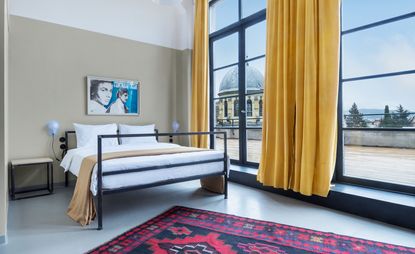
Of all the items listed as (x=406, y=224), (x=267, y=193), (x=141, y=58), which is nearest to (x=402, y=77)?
(x=406, y=224)

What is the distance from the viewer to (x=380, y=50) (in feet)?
8.37

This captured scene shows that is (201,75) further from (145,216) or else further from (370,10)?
(145,216)

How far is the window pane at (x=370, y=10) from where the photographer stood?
2.40 meters

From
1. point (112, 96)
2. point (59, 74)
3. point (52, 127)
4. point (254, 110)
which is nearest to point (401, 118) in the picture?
point (254, 110)

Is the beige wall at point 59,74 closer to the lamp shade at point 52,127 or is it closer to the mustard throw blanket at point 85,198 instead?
the lamp shade at point 52,127

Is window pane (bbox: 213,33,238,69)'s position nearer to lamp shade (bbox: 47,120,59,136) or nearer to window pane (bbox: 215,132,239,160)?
window pane (bbox: 215,132,239,160)

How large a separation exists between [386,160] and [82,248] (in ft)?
9.66

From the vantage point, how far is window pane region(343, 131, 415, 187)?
2393 millimetres

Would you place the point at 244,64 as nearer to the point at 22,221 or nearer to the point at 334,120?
the point at 334,120

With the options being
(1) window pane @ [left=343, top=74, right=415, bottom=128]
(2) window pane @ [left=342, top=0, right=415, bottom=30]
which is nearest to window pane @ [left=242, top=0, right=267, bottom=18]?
(2) window pane @ [left=342, top=0, right=415, bottom=30]

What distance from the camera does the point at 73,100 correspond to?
12.8 feet

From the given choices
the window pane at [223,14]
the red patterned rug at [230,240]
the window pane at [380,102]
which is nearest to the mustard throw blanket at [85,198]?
the red patterned rug at [230,240]

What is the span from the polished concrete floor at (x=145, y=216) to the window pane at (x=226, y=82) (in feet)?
5.67

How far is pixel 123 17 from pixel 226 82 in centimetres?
216
